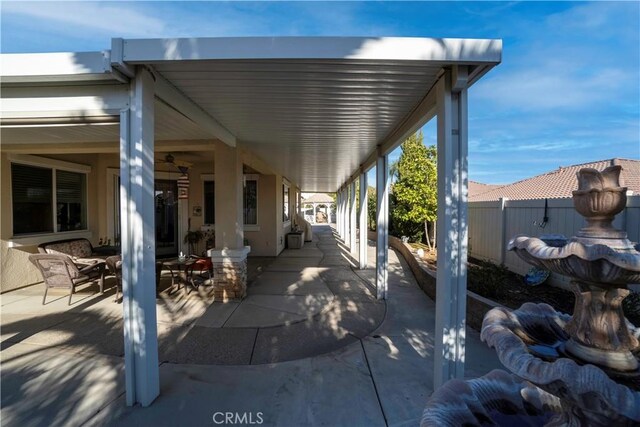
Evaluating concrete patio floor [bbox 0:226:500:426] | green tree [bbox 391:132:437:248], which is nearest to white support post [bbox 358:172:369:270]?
concrete patio floor [bbox 0:226:500:426]

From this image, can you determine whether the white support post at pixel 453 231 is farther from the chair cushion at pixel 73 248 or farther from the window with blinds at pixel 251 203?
the window with blinds at pixel 251 203

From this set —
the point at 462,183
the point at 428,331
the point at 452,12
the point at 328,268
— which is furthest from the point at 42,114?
the point at 328,268

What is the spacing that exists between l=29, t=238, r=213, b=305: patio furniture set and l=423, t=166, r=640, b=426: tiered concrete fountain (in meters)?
5.40

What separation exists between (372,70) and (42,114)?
3113 millimetres

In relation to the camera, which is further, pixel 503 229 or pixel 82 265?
pixel 503 229

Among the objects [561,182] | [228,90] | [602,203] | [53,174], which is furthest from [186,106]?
[561,182]

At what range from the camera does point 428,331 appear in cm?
436

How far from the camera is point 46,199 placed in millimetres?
6883

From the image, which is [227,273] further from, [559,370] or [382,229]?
[559,370]

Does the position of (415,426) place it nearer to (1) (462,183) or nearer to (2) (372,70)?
(1) (462,183)

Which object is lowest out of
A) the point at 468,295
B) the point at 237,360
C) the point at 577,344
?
the point at 237,360

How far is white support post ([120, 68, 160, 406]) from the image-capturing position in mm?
2623

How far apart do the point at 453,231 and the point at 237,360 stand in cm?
275

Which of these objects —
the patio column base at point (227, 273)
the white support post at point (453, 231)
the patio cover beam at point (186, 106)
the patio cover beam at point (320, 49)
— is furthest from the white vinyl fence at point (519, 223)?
the patio cover beam at point (186, 106)
